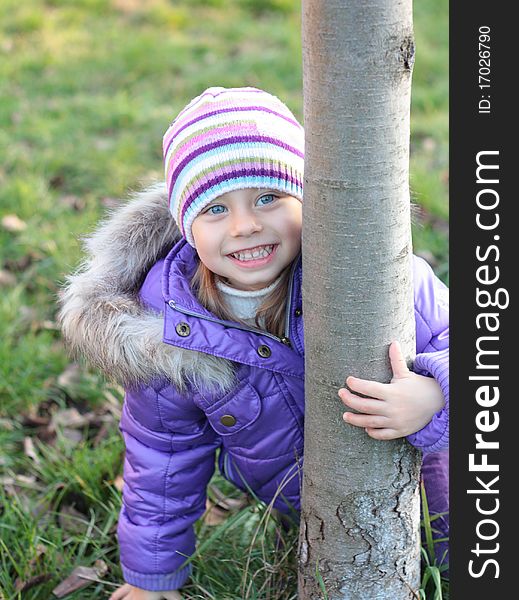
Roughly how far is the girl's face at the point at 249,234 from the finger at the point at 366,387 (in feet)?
1.19

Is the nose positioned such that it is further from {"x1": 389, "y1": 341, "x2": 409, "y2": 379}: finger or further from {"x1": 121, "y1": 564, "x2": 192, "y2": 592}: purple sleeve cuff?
{"x1": 121, "y1": 564, "x2": 192, "y2": 592}: purple sleeve cuff

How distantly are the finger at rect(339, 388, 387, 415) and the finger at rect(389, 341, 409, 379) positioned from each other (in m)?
0.07

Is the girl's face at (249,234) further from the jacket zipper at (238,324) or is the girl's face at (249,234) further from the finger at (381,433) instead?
the finger at (381,433)

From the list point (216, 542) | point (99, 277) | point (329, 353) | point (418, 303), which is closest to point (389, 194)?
point (329, 353)

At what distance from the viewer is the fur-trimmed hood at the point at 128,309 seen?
213cm

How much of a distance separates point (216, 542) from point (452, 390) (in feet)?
2.98

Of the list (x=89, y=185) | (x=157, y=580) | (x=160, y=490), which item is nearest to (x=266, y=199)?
(x=160, y=490)

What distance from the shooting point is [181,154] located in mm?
2055

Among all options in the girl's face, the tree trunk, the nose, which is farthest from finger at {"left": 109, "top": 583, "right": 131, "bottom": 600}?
the nose

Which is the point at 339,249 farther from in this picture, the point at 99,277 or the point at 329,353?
the point at 99,277

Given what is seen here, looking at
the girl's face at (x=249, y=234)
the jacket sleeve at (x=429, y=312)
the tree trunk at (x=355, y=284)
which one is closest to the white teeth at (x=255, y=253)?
the girl's face at (x=249, y=234)

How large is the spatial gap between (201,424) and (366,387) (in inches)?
24.1

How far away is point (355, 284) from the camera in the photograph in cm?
175

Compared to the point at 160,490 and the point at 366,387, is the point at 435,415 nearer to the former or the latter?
the point at 366,387
